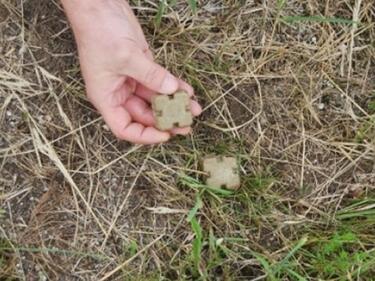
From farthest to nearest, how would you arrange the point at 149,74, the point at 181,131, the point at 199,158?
1. the point at 199,158
2. the point at 181,131
3. the point at 149,74

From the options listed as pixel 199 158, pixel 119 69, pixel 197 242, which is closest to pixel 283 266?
pixel 197 242

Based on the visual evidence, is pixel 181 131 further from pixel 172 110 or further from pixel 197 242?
pixel 197 242

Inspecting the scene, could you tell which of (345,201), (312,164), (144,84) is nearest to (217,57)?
(144,84)

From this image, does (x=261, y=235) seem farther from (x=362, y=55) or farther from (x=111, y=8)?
(x=111, y=8)

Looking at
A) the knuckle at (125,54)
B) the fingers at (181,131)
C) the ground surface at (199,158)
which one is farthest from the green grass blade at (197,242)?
the knuckle at (125,54)

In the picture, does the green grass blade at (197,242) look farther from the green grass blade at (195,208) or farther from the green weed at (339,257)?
the green weed at (339,257)

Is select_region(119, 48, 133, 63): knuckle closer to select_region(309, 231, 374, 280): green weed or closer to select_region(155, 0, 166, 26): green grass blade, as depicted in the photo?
select_region(155, 0, 166, 26): green grass blade

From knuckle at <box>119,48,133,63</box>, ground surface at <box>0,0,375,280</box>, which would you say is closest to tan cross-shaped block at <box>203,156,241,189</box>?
ground surface at <box>0,0,375,280</box>
